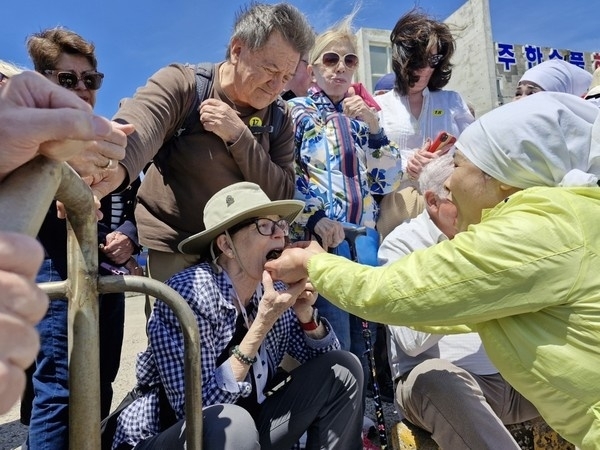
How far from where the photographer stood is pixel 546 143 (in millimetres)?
1628

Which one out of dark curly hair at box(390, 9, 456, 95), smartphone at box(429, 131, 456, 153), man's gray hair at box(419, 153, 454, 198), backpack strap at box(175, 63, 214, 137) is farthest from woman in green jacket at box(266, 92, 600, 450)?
dark curly hair at box(390, 9, 456, 95)

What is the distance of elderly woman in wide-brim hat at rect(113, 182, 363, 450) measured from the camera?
179 centimetres

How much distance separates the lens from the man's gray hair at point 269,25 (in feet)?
7.73

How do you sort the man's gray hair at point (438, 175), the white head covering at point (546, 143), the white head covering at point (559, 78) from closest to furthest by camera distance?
the white head covering at point (546, 143) < the man's gray hair at point (438, 175) < the white head covering at point (559, 78)

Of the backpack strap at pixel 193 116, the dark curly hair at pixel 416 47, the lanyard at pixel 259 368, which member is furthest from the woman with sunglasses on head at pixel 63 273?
the dark curly hair at pixel 416 47

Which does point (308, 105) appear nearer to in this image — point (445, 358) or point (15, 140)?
point (445, 358)

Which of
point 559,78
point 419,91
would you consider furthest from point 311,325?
point 559,78

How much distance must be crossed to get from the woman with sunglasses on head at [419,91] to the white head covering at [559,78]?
78 centimetres

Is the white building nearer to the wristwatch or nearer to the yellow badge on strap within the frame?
the yellow badge on strap

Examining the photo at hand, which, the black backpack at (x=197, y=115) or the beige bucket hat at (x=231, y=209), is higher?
the black backpack at (x=197, y=115)

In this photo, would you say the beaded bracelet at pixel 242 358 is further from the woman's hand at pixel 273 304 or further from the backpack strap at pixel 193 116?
the backpack strap at pixel 193 116

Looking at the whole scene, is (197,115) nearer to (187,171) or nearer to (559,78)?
(187,171)

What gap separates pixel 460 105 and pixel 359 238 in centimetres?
155

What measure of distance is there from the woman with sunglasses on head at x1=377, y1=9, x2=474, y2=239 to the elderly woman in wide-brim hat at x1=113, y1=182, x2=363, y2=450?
1.53 metres
